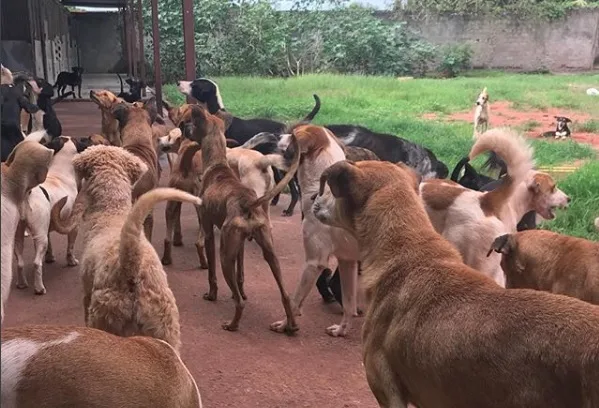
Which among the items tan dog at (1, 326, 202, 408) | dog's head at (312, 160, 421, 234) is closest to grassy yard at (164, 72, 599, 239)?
dog's head at (312, 160, 421, 234)

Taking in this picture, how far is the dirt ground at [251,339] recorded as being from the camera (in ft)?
12.4

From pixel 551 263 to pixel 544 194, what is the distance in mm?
1232

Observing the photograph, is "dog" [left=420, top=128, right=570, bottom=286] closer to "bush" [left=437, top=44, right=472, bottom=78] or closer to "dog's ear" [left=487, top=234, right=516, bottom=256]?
"dog's ear" [left=487, top=234, right=516, bottom=256]

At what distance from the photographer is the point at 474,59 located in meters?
21.8

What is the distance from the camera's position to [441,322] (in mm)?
2314

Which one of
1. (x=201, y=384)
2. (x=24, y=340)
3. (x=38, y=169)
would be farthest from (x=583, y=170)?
(x=24, y=340)

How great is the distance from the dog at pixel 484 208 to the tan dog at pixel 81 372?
2.53 m

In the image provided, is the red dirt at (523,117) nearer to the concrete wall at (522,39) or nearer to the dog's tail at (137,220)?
the concrete wall at (522,39)

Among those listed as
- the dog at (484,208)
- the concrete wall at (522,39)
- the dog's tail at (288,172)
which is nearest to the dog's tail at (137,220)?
the dog's tail at (288,172)

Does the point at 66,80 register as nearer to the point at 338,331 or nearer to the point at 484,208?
the point at 338,331

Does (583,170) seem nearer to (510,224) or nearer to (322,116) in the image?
(510,224)

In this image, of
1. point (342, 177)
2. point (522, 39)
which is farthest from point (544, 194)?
point (522, 39)

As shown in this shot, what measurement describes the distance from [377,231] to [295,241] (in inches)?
162

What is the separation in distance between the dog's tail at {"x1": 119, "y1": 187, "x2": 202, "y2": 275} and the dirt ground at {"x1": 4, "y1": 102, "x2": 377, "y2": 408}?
100 centimetres
